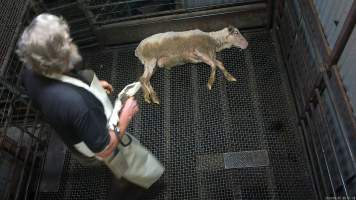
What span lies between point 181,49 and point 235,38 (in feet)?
2.10

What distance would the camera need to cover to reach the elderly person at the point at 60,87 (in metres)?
1.72

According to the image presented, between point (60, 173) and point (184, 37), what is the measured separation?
193 cm

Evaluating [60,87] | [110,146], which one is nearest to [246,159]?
[110,146]

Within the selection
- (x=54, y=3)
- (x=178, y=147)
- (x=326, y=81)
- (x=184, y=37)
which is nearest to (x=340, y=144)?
(x=326, y=81)

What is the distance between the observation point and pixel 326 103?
2.64 m

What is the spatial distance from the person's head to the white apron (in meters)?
0.26

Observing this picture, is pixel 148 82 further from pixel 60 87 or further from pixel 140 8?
pixel 60 87

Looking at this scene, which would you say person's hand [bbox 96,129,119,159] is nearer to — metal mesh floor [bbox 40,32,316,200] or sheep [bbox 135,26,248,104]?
metal mesh floor [bbox 40,32,316,200]

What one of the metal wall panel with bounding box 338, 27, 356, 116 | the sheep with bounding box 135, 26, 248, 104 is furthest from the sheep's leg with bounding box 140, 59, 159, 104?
the metal wall panel with bounding box 338, 27, 356, 116

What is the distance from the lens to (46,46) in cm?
170

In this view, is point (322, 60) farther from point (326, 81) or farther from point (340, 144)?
point (340, 144)

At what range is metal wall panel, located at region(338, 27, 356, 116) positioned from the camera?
211 centimetres

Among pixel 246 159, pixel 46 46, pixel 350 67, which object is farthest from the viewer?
pixel 246 159

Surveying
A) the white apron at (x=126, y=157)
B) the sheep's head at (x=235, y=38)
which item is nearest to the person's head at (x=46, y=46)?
the white apron at (x=126, y=157)
